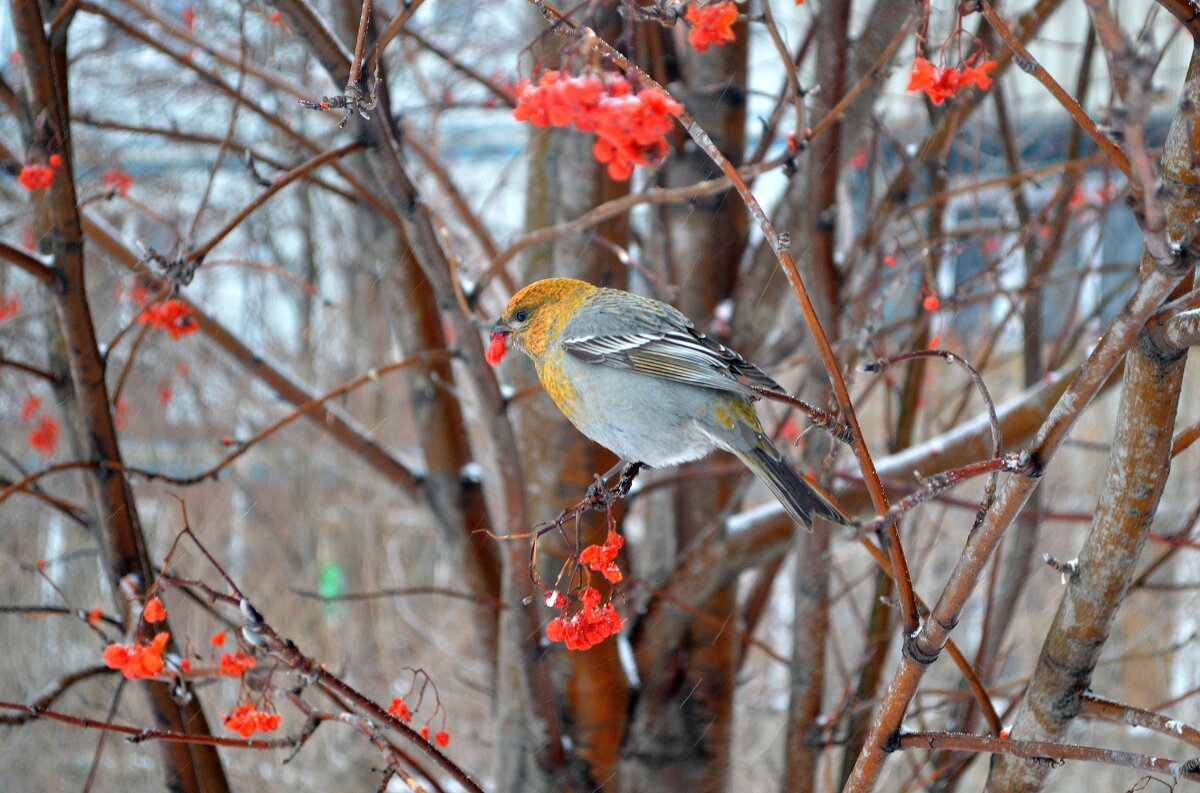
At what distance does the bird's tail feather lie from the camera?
1.62 metres

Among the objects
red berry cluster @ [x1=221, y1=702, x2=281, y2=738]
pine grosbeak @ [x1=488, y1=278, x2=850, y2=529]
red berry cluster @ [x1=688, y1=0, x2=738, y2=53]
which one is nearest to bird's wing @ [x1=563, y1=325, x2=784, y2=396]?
pine grosbeak @ [x1=488, y1=278, x2=850, y2=529]

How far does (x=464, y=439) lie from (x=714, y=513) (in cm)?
97

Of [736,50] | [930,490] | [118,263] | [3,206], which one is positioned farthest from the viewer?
[3,206]

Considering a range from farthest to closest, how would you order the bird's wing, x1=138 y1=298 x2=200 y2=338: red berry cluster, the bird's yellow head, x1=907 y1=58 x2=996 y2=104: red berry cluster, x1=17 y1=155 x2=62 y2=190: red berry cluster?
1. x1=138 y1=298 x2=200 y2=338: red berry cluster
2. the bird's yellow head
3. x1=17 y1=155 x2=62 y2=190: red berry cluster
4. the bird's wing
5. x1=907 y1=58 x2=996 y2=104: red berry cluster

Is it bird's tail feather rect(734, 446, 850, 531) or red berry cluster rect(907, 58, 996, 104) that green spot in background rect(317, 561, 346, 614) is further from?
red berry cluster rect(907, 58, 996, 104)

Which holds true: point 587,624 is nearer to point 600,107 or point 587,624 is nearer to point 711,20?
point 600,107

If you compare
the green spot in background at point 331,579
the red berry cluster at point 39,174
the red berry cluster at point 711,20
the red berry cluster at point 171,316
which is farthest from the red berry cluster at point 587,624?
the green spot in background at point 331,579

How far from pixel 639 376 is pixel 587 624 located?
0.57 metres

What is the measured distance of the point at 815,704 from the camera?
2.87 meters

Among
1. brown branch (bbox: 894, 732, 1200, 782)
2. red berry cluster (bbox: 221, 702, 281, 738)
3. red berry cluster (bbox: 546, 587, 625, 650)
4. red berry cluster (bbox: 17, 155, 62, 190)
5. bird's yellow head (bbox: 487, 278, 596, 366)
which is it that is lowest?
brown branch (bbox: 894, 732, 1200, 782)

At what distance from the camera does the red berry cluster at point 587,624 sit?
165 centimetres

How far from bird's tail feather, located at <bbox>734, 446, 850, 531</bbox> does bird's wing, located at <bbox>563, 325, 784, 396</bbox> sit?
14cm

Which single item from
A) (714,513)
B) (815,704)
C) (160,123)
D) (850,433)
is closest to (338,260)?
(160,123)

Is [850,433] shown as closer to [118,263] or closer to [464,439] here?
[464,439]
